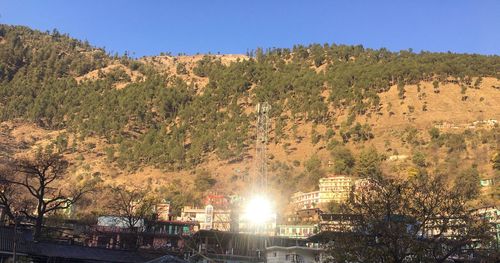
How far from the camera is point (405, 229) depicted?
101ft

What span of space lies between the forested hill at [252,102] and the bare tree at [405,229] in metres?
78.6

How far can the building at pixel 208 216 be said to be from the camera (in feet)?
332

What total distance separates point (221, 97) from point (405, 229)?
140m

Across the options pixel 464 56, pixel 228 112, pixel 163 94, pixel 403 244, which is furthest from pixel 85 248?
pixel 464 56

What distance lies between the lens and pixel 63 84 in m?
191

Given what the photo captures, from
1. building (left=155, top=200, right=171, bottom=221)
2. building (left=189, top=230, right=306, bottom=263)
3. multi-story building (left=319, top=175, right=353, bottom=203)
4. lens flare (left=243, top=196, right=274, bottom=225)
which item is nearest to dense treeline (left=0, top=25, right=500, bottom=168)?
multi-story building (left=319, top=175, right=353, bottom=203)

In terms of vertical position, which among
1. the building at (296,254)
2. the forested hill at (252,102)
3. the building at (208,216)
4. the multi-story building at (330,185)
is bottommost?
the building at (296,254)

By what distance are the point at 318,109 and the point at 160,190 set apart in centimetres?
4860

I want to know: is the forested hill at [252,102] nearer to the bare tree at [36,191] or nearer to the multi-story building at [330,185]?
the multi-story building at [330,185]

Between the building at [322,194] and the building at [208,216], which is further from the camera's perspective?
the building at [322,194]

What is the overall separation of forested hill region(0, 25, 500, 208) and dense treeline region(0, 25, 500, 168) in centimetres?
34

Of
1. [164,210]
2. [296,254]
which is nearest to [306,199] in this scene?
[164,210]

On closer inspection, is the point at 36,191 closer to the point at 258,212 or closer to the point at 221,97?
the point at 258,212

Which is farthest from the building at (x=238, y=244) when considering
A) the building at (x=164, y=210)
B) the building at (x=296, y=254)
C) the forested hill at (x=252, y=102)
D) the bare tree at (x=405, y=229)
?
the forested hill at (x=252, y=102)
